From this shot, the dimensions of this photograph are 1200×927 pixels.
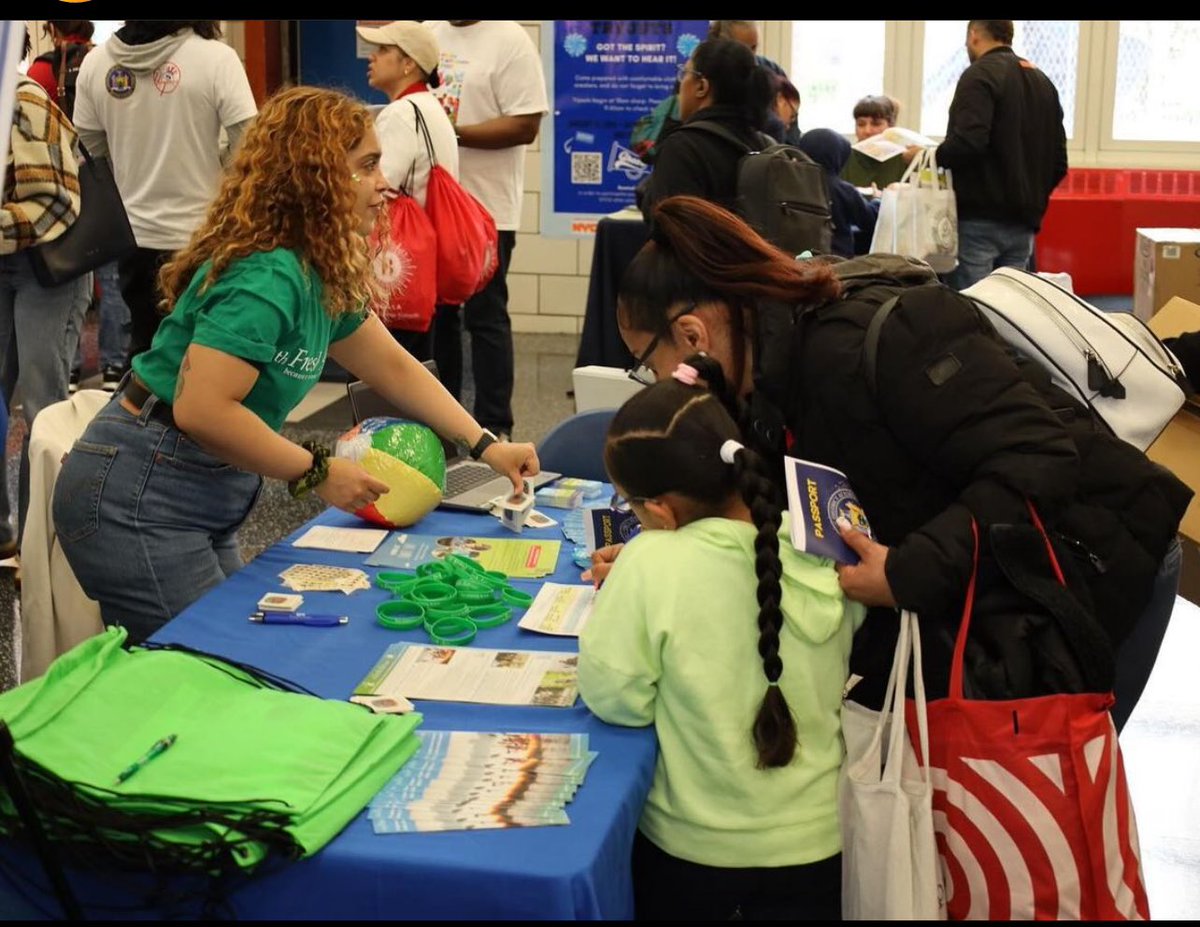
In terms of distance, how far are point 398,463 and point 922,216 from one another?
13.1 ft

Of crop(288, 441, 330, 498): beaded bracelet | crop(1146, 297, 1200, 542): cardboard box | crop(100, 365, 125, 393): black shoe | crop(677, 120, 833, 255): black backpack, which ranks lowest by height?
crop(100, 365, 125, 393): black shoe

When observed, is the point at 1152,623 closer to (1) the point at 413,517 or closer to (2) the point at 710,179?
(1) the point at 413,517

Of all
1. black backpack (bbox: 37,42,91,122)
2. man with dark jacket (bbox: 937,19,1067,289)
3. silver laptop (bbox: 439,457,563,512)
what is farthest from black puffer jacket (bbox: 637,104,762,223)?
black backpack (bbox: 37,42,91,122)

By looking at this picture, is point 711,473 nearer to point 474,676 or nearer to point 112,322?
point 474,676

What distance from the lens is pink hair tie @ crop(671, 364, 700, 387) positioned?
191cm

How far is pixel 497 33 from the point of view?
16.6ft

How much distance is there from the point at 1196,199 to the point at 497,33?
5.31 meters

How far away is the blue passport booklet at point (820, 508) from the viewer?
5.82ft

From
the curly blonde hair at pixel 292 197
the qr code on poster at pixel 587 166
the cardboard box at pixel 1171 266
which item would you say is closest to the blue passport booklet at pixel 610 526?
the curly blonde hair at pixel 292 197

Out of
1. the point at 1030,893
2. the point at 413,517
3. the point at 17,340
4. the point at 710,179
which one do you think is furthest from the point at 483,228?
the point at 1030,893

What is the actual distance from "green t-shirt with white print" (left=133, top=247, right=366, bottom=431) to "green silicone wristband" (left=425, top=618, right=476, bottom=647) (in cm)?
47

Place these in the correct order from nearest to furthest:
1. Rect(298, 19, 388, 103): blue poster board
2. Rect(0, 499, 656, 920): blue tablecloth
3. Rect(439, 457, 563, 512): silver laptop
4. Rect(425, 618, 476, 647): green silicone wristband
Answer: Rect(0, 499, 656, 920): blue tablecloth
Rect(425, 618, 476, 647): green silicone wristband
Rect(439, 457, 563, 512): silver laptop
Rect(298, 19, 388, 103): blue poster board

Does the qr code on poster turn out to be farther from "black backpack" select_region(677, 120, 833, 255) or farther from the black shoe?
"black backpack" select_region(677, 120, 833, 255)

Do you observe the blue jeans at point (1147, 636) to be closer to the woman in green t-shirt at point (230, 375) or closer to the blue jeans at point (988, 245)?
the woman in green t-shirt at point (230, 375)
